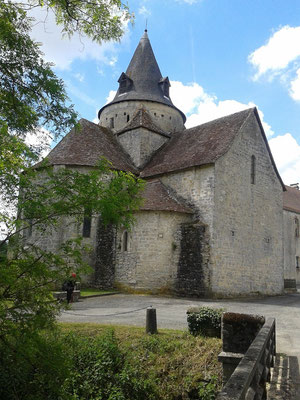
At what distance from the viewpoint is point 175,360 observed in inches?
314

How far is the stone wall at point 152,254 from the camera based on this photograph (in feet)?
60.1

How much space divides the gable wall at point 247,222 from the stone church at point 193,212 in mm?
56

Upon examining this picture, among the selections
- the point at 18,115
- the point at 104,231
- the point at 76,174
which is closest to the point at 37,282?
the point at 76,174

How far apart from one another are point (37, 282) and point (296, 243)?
3634cm

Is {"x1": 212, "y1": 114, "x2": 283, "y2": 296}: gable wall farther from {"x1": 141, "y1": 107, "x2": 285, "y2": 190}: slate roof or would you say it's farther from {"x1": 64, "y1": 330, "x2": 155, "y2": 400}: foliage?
{"x1": 64, "y1": 330, "x2": 155, "y2": 400}: foliage

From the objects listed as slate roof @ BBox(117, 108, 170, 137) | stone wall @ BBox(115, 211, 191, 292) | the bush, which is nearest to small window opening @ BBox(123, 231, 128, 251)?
stone wall @ BBox(115, 211, 191, 292)

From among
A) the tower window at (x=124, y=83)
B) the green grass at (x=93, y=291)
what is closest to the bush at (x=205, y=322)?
the green grass at (x=93, y=291)

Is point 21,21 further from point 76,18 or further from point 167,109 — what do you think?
point 167,109

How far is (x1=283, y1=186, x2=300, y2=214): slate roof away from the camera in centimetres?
3628

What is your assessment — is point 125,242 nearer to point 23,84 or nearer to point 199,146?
point 199,146

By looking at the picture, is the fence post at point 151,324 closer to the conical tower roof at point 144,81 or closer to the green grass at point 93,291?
the green grass at point 93,291

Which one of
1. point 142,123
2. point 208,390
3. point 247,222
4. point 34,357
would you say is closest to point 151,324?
point 208,390

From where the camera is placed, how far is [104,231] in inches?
806

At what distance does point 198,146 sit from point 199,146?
0.09 metres
